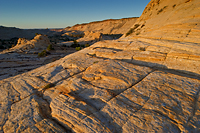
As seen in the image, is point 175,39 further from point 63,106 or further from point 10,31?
point 10,31

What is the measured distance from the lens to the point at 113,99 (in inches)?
218

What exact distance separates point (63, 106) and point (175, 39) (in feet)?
40.4

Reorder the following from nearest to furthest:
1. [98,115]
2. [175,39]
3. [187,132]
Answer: [187,132], [98,115], [175,39]

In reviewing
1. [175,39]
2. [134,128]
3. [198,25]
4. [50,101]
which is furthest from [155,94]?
[198,25]

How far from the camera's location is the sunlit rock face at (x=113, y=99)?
14.3ft

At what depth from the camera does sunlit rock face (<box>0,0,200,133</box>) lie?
4367mm

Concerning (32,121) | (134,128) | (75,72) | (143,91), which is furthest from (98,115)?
(75,72)

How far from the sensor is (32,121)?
16.5ft

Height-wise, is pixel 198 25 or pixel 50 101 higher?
pixel 198 25

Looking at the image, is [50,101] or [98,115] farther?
[50,101]

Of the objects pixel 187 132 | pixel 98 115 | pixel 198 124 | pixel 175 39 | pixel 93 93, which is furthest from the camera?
pixel 175 39

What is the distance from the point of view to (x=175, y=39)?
37.5 ft

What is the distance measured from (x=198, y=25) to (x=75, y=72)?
13.9 metres

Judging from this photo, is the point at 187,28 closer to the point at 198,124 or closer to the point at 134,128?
the point at 198,124
